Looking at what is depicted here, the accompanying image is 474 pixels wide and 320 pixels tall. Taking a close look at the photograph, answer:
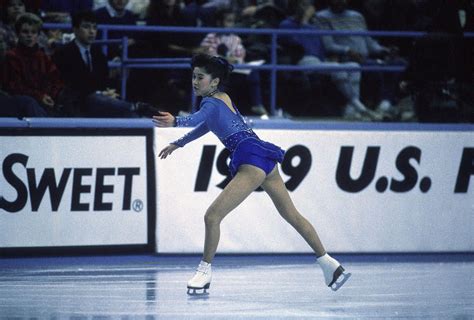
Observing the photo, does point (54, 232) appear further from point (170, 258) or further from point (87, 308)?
point (87, 308)

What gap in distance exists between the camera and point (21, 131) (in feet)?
35.1

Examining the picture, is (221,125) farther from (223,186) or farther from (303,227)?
(223,186)

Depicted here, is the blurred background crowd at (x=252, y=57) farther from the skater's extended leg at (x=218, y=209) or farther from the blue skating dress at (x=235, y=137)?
the skater's extended leg at (x=218, y=209)

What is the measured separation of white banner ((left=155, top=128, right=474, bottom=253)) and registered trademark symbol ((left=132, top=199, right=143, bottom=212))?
18 centimetres

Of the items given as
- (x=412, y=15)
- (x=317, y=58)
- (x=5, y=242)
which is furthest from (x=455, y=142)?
(x=5, y=242)

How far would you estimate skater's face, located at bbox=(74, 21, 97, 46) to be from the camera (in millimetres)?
11453

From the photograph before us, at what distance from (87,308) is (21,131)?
3.04 meters

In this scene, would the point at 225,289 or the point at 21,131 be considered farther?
the point at 21,131

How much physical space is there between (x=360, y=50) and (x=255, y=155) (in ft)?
19.3

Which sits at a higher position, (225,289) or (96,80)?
(96,80)

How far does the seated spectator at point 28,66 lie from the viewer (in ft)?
36.7

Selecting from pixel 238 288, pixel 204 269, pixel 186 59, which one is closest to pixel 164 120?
pixel 204 269

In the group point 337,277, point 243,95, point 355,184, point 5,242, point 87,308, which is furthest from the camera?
point 243,95

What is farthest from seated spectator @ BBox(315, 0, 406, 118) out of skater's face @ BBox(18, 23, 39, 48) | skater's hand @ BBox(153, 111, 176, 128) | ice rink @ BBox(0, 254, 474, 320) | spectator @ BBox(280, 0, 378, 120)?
skater's hand @ BBox(153, 111, 176, 128)
